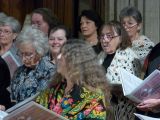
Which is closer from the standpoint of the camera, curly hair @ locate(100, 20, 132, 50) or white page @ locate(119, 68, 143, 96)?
white page @ locate(119, 68, 143, 96)

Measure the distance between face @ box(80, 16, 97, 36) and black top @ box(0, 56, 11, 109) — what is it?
1196 millimetres

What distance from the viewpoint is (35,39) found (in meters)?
5.91

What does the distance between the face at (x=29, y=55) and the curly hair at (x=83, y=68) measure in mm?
1090

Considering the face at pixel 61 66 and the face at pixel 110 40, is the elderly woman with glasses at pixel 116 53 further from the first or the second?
the face at pixel 61 66

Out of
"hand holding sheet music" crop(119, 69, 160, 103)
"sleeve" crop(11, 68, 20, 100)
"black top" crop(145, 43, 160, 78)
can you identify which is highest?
"black top" crop(145, 43, 160, 78)

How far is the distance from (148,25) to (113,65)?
1.90m

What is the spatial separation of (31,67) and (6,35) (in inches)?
39.2

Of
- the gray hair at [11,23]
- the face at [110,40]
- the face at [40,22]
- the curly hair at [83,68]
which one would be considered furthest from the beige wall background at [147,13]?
the curly hair at [83,68]

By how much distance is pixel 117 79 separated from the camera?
5914 millimetres

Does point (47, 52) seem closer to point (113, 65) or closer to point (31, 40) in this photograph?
point (31, 40)

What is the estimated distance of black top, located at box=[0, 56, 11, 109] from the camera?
226 inches

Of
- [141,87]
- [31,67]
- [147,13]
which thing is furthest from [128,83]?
[147,13]

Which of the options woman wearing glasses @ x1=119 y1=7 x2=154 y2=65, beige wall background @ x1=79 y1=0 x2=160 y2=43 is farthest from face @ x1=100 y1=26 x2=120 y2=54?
beige wall background @ x1=79 y1=0 x2=160 y2=43

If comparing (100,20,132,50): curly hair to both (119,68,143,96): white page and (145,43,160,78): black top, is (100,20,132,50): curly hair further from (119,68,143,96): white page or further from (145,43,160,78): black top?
(119,68,143,96): white page
